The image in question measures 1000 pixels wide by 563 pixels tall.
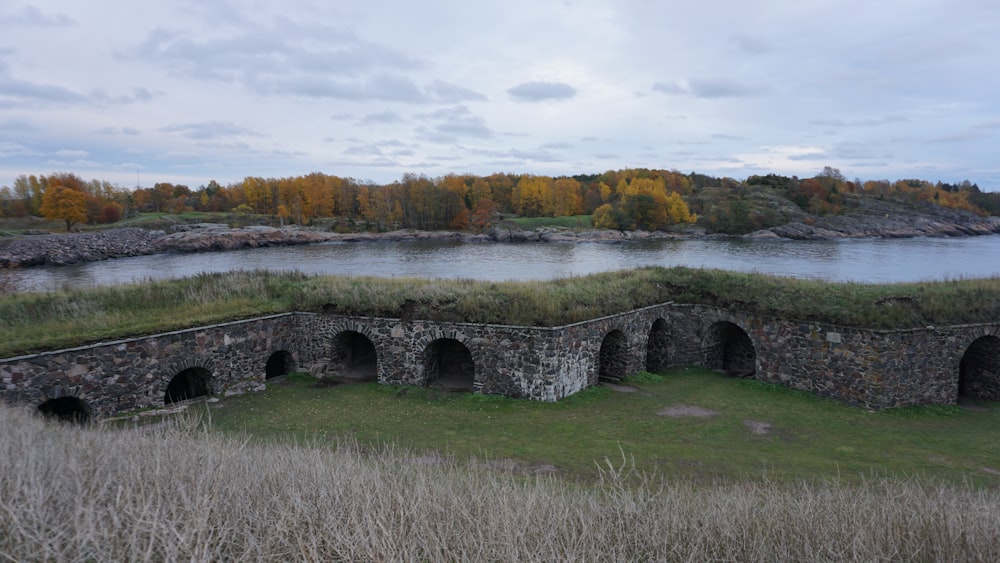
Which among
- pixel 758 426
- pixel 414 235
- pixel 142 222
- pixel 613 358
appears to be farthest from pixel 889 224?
pixel 142 222

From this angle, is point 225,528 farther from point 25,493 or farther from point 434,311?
point 434,311

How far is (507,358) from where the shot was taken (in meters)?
13.9

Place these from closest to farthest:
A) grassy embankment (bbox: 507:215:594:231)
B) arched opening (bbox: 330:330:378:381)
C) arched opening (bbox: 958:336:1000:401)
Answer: arched opening (bbox: 958:336:1000:401), arched opening (bbox: 330:330:378:381), grassy embankment (bbox: 507:215:594:231)

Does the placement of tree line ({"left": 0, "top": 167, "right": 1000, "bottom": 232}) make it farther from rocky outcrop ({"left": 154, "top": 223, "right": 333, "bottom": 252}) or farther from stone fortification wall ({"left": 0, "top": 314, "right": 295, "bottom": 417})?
stone fortification wall ({"left": 0, "top": 314, "right": 295, "bottom": 417})

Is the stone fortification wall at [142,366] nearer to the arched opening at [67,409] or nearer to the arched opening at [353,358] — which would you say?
the arched opening at [67,409]

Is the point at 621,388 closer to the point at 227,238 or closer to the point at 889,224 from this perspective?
the point at 227,238

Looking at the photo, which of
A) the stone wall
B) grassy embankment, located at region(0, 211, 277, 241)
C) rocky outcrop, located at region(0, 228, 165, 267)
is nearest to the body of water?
rocky outcrop, located at region(0, 228, 165, 267)

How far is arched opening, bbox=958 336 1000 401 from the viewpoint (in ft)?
46.3

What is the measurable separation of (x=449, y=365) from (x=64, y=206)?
7667cm

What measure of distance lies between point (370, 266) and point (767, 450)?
127ft

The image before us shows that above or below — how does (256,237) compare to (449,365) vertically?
above

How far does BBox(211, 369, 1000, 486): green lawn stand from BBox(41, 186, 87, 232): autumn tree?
74.1 meters

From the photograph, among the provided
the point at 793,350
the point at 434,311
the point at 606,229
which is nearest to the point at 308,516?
the point at 434,311

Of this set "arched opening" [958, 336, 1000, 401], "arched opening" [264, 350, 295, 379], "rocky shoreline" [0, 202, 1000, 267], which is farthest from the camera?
"rocky shoreline" [0, 202, 1000, 267]
